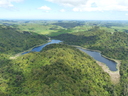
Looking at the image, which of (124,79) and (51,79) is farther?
(124,79)

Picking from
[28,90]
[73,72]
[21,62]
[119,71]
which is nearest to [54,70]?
[73,72]

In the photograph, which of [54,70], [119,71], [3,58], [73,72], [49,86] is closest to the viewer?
[49,86]

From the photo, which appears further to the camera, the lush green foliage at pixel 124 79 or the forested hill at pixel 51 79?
the lush green foliage at pixel 124 79

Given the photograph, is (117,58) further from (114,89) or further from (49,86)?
(49,86)

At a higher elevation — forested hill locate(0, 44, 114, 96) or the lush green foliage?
forested hill locate(0, 44, 114, 96)

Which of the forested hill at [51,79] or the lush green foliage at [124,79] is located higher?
the forested hill at [51,79]

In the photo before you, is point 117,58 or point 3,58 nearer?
point 3,58

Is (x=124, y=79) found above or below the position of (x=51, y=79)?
below

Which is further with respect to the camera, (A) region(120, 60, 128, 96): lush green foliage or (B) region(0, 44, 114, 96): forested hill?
(A) region(120, 60, 128, 96): lush green foliage
